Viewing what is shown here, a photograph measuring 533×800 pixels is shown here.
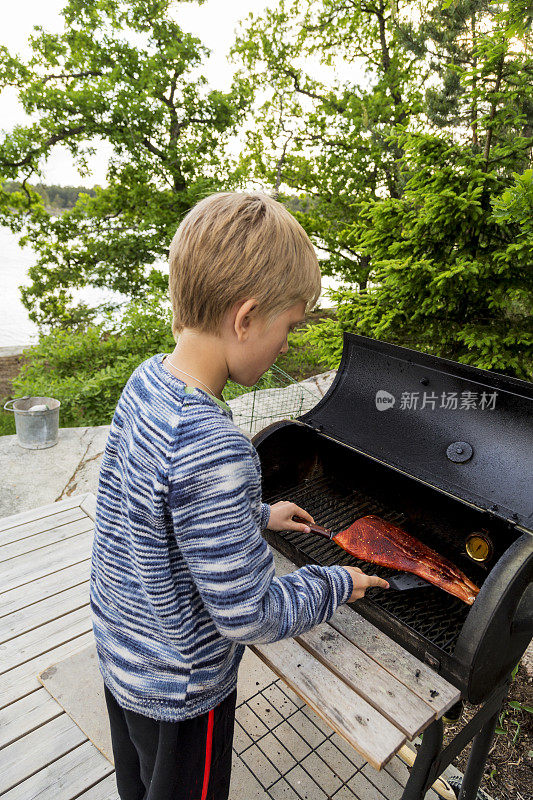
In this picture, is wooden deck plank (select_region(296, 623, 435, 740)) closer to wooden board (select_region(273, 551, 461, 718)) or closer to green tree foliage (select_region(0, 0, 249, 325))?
wooden board (select_region(273, 551, 461, 718))

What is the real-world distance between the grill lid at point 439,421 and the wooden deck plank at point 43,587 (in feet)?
5.12

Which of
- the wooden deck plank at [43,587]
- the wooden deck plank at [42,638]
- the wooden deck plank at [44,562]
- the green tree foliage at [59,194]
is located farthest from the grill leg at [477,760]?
the green tree foliage at [59,194]

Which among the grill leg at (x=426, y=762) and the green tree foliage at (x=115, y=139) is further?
the green tree foliage at (x=115, y=139)

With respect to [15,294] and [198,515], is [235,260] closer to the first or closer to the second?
[198,515]

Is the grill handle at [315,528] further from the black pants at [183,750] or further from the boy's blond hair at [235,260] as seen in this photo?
the boy's blond hair at [235,260]

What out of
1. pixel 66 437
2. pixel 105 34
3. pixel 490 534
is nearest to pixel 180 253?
pixel 490 534

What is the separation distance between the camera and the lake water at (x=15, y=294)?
8.48m

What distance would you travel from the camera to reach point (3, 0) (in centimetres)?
593

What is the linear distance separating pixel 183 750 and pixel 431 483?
108 cm

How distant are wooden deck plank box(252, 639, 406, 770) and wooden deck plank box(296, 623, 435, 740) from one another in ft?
0.06

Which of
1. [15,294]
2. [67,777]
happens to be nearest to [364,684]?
[67,777]

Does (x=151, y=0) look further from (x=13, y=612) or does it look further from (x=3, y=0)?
(x=13, y=612)

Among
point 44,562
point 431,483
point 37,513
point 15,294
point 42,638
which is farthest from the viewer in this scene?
point 15,294

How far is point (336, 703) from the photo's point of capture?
1.11 m
